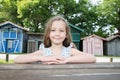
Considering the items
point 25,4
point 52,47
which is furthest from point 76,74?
point 25,4

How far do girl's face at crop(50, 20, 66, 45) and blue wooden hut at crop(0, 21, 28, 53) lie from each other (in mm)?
22996

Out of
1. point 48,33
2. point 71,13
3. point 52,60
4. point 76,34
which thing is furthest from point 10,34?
point 52,60

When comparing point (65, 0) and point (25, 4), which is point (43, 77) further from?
point (65, 0)

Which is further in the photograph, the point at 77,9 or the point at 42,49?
the point at 77,9

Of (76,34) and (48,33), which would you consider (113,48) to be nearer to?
(76,34)

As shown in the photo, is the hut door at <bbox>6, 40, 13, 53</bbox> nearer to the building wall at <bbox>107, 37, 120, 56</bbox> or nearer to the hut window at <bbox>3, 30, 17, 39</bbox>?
the hut window at <bbox>3, 30, 17, 39</bbox>

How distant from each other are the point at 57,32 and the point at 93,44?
24.6m

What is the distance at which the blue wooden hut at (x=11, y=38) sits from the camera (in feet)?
81.2

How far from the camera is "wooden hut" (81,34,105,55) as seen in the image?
86.4 ft

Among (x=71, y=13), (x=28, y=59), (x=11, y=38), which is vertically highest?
(x=71, y=13)

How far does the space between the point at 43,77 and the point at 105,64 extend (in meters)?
0.28

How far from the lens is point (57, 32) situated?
1987 mm

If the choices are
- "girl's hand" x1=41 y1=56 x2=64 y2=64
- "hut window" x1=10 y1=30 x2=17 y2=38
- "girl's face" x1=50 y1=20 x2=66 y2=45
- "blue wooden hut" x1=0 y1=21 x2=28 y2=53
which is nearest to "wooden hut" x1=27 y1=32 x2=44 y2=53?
"blue wooden hut" x1=0 y1=21 x2=28 y2=53

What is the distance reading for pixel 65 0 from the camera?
31953mm
